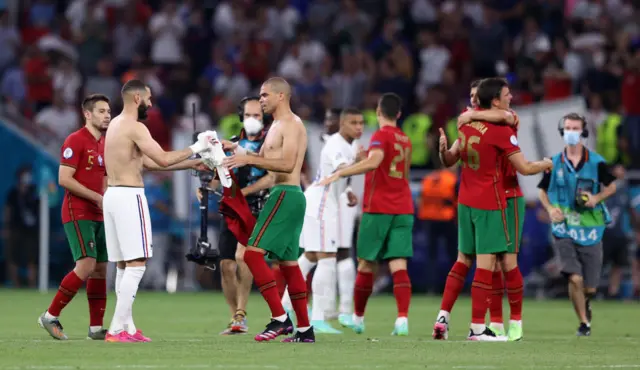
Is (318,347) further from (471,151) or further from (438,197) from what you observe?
(438,197)

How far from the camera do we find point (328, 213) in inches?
642

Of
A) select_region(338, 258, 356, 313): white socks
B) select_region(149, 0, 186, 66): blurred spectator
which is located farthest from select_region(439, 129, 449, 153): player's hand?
select_region(149, 0, 186, 66): blurred spectator

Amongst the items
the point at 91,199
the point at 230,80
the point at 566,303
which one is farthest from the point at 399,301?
the point at 230,80

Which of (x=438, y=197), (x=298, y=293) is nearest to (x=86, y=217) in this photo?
(x=298, y=293)

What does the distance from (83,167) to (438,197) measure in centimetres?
1055

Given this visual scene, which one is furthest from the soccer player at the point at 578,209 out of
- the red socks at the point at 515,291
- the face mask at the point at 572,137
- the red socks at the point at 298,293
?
the red socks at the point at 298,293

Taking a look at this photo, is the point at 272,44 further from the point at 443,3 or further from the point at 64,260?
the point at 64,260

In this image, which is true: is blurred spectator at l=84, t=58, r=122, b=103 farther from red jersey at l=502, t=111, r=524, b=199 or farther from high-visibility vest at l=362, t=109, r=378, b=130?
red jersey at l=502, t=111, r=524, b=199

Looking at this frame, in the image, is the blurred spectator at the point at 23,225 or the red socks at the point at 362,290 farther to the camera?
the blurred spectator at the point at 23,225

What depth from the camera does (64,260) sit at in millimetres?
24797

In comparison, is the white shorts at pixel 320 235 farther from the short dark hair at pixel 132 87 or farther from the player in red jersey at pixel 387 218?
the short dark hair at pixel 132 87

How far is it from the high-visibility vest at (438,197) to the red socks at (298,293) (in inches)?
417

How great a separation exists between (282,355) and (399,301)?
3762mm

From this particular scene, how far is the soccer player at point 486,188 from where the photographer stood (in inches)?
539
